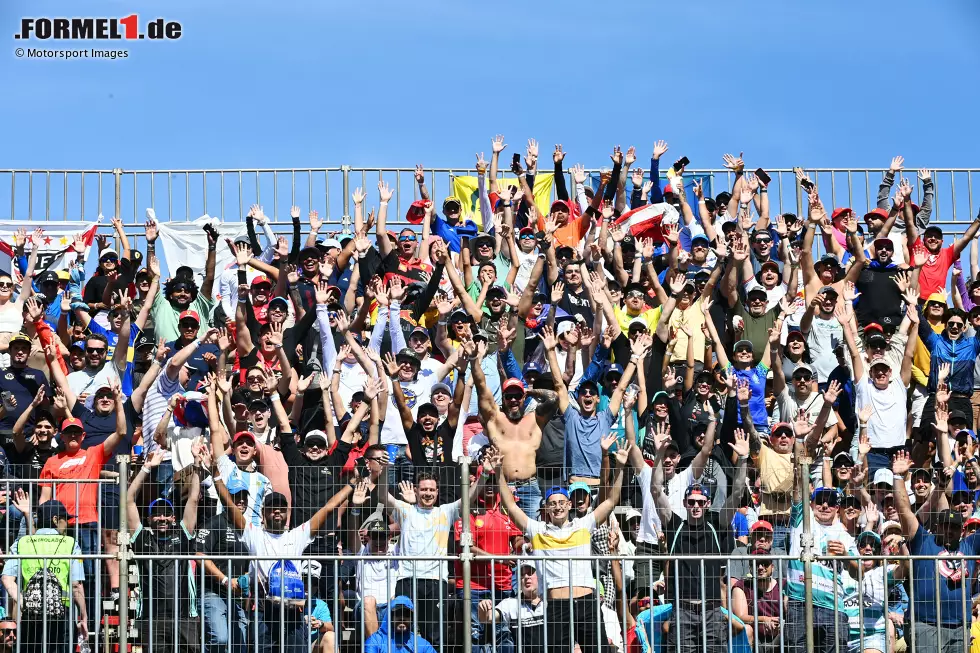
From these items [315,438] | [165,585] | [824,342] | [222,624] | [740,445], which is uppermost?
[824,342]

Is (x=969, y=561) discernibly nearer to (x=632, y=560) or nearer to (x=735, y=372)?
(x=632, y=560)

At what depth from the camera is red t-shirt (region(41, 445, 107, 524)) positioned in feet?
37.6

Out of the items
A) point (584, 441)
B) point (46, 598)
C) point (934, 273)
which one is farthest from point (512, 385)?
point (934, 273)

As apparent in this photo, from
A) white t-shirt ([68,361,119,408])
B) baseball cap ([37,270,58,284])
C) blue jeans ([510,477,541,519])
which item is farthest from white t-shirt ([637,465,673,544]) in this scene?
baseball cap ([37,270,58,284])

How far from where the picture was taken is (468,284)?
17.9m

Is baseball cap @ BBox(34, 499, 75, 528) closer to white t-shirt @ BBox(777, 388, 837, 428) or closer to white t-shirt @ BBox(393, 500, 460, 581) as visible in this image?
white t-shirt @ BBox(393, 500, 460, 581)

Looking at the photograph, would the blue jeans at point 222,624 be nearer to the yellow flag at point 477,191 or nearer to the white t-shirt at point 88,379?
the white t-shirt at point 88,379

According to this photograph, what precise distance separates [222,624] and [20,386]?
5715mm

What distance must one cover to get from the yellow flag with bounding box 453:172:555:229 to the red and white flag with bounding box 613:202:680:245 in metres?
1.35

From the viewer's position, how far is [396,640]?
36.8ft

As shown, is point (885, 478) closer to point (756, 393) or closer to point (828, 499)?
point (828, 499)

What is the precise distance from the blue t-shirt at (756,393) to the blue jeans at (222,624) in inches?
250

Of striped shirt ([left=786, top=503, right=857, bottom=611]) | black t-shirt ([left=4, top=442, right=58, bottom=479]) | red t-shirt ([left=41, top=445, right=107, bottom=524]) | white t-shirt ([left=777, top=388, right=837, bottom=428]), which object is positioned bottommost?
striped shirt ([left=786, top=503, right=857, bottom=611])

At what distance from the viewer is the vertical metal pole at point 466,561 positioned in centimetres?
1115
